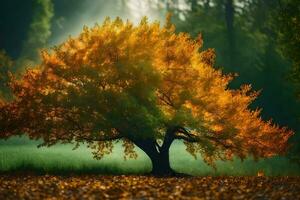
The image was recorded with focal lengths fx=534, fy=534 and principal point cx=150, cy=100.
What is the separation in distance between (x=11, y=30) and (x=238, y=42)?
17457 mm

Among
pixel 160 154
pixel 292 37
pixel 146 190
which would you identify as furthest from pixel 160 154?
pixel 146 190

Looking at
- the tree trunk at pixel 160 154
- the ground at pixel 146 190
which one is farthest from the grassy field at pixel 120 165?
the ground at pixel 146 190

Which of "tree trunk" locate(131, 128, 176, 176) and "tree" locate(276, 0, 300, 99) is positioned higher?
"tree" locate(276, 0, 300, 99)

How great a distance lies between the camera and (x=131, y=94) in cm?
1795

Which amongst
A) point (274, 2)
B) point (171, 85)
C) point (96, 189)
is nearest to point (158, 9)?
point (274, 2)

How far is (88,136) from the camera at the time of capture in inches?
756

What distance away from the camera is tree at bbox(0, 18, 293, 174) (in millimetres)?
17641

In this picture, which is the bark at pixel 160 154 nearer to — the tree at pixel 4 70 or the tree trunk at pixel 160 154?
the tree trunk at pixel 160 154

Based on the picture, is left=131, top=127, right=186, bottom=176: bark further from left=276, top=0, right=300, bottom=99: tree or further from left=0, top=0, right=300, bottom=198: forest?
left=276, top=0, right=300, bottom=99: tree

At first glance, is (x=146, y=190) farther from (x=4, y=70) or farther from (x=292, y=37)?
(x=4, y=70)

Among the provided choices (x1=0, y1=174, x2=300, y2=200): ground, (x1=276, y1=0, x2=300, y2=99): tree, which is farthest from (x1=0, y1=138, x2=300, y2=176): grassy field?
(x1=276, y1=0, x2=300, y2=99): tree

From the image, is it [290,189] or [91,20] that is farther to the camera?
[91,20]

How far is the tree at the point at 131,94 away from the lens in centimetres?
1764

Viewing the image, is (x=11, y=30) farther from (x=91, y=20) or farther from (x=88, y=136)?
(x=88, y=136)
